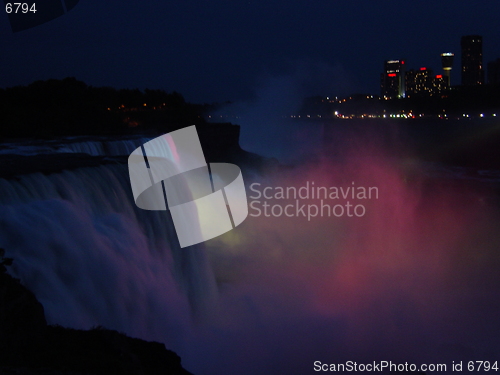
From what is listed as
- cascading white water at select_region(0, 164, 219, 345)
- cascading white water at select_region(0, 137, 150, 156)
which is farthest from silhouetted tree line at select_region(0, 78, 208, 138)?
cascading white water at select_region(0, 164, 219, 345)

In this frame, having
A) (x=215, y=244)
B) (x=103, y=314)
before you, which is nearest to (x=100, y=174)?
(x=103, y=314)

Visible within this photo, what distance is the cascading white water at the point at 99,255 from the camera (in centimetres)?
713

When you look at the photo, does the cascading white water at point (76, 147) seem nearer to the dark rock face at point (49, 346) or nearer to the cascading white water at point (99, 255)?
the cascading white water at point (99, 255)

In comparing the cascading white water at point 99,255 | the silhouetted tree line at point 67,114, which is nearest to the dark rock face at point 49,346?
the cascading white water at point 99,255

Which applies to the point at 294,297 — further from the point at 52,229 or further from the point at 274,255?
the point at 52,229

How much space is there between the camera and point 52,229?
25.5 ft

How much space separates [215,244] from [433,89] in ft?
493

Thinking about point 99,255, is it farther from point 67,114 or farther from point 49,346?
point 67,114

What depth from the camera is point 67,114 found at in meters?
29.4

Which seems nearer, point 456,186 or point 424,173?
point 456,186

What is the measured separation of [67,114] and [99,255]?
915 inches

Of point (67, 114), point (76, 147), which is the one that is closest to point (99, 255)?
point (76, 147)

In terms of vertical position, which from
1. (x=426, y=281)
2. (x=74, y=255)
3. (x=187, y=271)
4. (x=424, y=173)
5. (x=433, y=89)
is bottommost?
(x=433, y=89)

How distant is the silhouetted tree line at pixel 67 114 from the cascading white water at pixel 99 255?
49.0 ft
